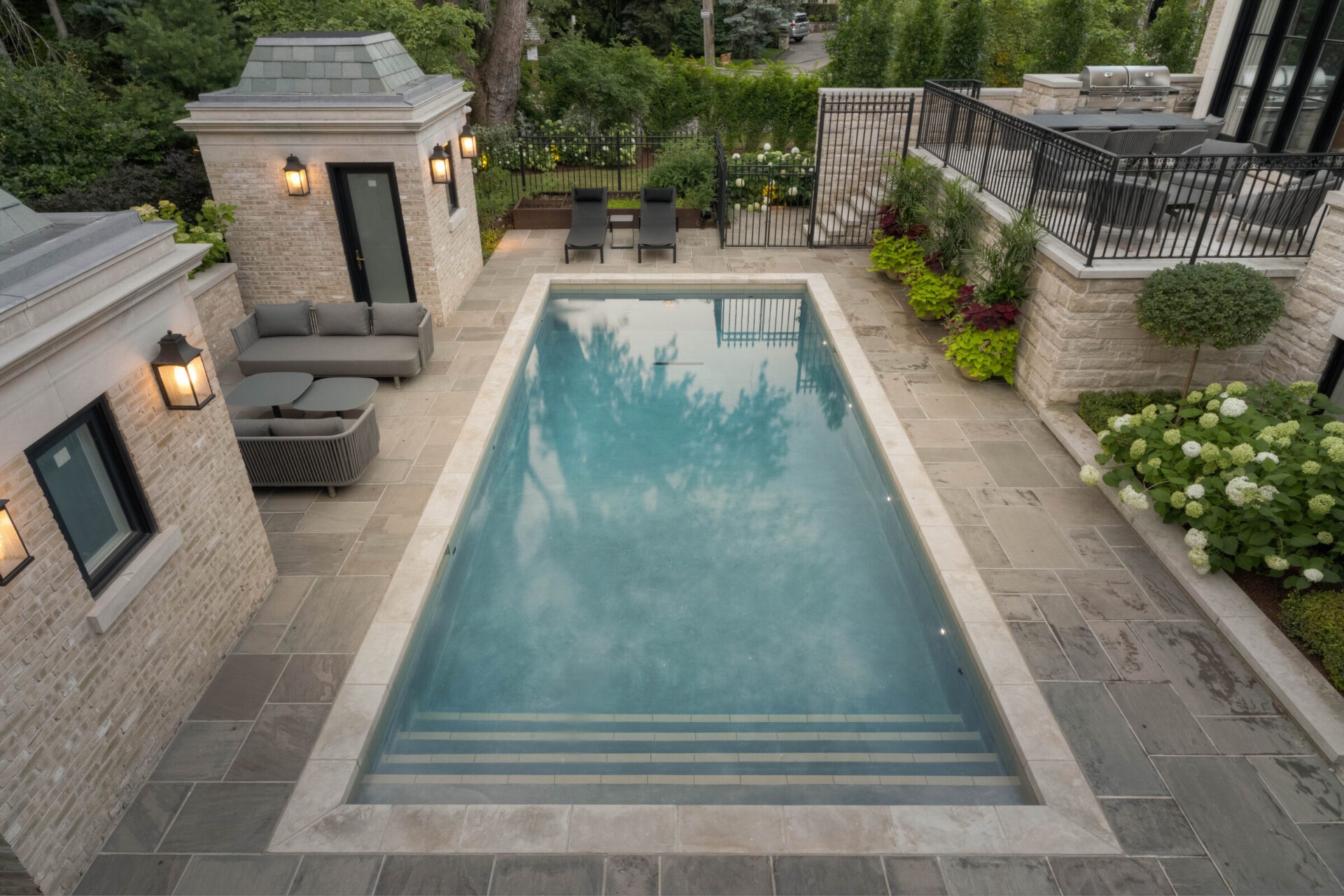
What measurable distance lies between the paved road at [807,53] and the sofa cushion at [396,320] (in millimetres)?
23703

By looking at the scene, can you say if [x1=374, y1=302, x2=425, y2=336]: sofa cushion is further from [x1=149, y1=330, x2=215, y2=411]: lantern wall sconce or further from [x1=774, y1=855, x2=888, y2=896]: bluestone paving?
[x1=774, y1=855, x2=888, y2=896]: bluestone paving

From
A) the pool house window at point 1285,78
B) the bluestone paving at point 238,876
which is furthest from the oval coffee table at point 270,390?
the pool house window at point 1285,78

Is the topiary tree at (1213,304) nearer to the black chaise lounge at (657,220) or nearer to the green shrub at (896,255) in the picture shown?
the green shrub at (896,255)

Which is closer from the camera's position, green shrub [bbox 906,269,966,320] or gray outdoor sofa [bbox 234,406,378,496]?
gray outdoor sofa [bbox 234,406,378,496]

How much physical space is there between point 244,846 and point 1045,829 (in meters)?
4.27

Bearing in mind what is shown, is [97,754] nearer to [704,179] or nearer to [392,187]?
[392,187]

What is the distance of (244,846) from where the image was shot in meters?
4.17

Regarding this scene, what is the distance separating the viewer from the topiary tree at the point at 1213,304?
6652 millimetres

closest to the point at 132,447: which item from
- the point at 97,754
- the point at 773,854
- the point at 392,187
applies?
the point at 97,754

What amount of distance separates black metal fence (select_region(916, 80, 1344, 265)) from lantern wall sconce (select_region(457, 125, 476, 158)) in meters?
7.03

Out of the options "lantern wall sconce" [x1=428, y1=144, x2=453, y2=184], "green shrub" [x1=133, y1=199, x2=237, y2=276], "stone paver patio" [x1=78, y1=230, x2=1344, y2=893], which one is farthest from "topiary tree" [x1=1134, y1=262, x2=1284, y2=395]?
"green shrub" [x1=133, y1=199, x2=237, y2=276]

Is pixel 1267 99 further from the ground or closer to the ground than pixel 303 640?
further from the ground

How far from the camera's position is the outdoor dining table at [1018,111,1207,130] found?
9750 mm

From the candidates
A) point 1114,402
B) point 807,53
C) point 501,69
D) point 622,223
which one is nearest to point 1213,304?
point 1114,402
